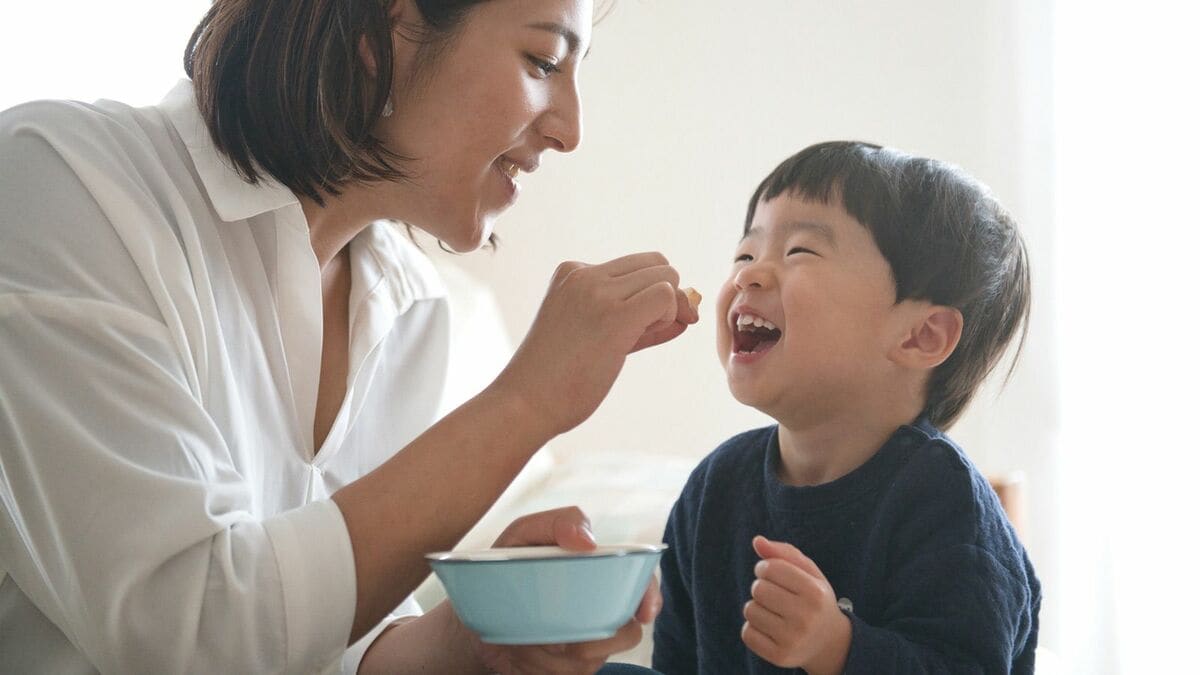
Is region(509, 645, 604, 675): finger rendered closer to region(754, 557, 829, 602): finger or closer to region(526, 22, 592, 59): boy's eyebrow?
region(754, 557, 829, 602): finger

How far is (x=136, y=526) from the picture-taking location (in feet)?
2.89

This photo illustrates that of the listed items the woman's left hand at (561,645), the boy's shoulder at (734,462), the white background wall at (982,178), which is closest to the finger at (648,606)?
the woman's left hand at (561,645)

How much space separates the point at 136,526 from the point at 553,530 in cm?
35

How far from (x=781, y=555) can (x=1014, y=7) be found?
2.18 meters

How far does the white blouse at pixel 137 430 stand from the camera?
0.89 metres

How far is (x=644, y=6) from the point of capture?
2.93 metres

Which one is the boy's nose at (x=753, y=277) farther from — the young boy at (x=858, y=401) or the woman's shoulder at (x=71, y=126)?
the woman's shoulder at (x=71, y=126)

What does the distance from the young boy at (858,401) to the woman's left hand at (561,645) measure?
20 centimetres

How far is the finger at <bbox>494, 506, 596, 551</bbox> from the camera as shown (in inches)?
38.9

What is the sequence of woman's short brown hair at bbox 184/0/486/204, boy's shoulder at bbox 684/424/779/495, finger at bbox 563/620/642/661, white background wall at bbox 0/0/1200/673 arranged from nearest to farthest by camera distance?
finger at bbox 563/620/642/661, woman's short brown hair at bbox 184/0/486/204, boy's shoulder at bbox 684/424/779/495, white background wall at bbox 0/0/1200/673

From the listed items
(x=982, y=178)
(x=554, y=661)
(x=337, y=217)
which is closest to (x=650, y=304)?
(x=554, y=661)

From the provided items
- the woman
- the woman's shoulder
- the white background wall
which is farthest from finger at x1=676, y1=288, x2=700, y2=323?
the white background wall

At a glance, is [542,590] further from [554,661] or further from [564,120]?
[564,120]

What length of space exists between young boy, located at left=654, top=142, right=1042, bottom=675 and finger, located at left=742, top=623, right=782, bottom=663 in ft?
0.42
